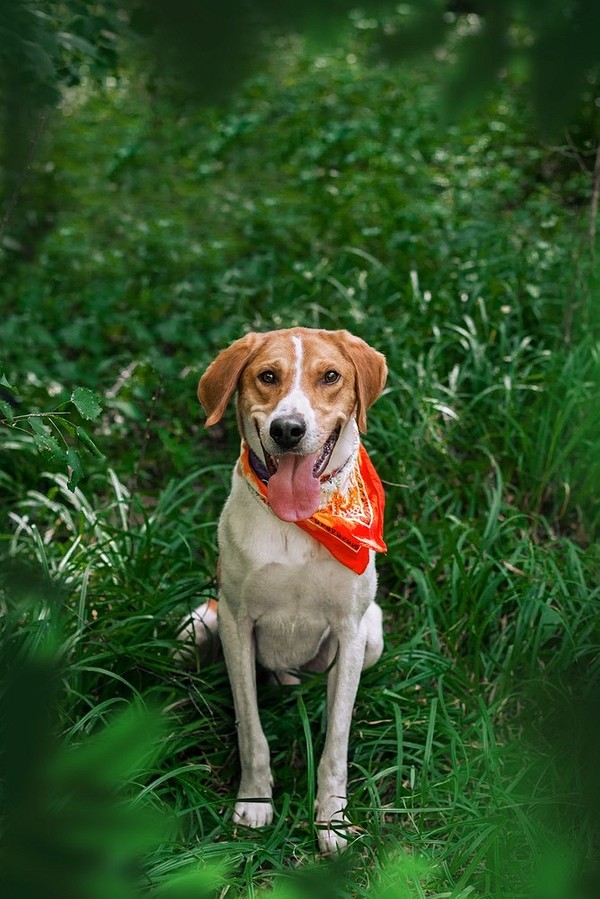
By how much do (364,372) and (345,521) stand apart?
483 mm

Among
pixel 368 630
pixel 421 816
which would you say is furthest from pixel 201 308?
pixel 421 816

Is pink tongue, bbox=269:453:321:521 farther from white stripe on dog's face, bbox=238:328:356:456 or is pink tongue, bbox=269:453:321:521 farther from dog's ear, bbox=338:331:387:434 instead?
dog's ear, bbox=338:331:387:434

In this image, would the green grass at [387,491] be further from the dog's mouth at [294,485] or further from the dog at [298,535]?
the dog's mouth at [294,485]

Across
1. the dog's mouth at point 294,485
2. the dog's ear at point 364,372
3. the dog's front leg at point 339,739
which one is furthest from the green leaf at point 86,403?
the dog's front leg at point 339,739

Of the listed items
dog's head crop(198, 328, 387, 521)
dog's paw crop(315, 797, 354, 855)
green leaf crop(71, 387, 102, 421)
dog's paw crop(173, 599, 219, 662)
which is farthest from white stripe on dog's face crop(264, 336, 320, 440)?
dog's paw crop(315, 797, 354, 855)

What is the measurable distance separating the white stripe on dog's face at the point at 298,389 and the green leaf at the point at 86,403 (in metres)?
0.52

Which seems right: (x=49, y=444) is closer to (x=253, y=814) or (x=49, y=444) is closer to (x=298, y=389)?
(x=298, y=389)

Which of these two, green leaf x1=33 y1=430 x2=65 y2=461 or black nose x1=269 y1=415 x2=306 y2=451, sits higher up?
black nose x1=269 y1=415 x2=306 y2=451

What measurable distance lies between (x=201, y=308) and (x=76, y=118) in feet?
16.2

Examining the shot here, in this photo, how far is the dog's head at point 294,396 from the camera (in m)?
2.88

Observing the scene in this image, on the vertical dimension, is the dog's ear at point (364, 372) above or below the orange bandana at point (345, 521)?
above

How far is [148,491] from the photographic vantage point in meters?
4.84

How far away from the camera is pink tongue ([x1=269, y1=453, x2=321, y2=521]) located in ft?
9.71

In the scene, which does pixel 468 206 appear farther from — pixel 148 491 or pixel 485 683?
pixel 485 683
